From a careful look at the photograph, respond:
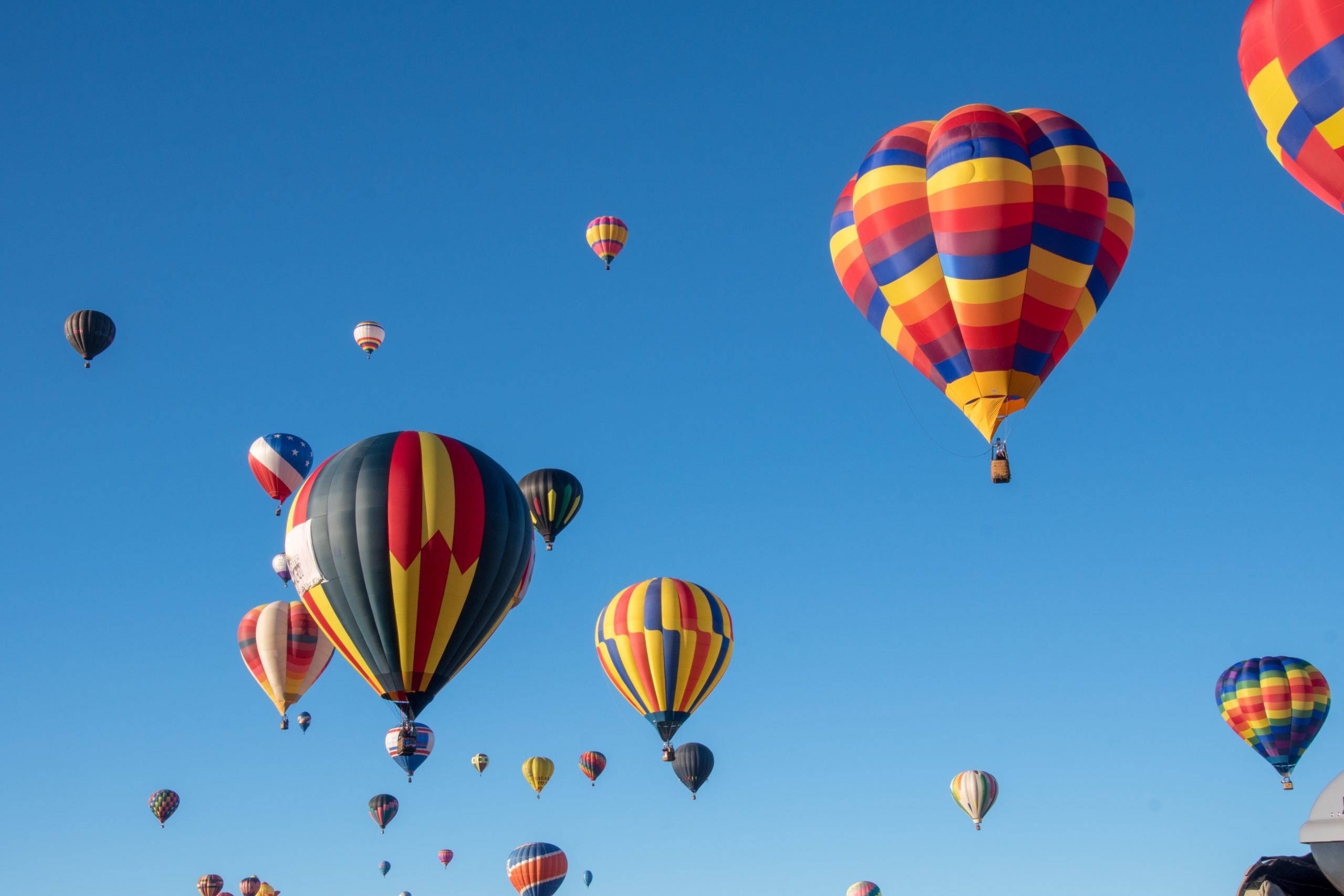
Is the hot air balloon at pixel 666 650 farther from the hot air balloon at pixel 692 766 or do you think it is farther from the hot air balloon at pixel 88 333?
the hot air balloon at pixel 88 333

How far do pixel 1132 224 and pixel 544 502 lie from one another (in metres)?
17.1

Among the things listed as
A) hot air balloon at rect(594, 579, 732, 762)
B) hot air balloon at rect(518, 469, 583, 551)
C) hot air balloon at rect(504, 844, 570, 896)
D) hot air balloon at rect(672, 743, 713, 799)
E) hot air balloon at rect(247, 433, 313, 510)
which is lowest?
hot air balloon at rect(504, 844, 570, 896)

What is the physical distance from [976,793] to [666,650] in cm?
1489

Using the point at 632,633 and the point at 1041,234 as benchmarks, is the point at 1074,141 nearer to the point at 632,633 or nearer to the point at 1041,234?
the point at 1041,234

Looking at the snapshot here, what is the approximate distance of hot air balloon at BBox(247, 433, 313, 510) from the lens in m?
34.8

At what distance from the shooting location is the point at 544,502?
33.0 meters

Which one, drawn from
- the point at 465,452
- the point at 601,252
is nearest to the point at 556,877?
the point at 601,252

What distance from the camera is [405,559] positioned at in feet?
63.5

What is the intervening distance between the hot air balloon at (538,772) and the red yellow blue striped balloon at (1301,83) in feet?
112

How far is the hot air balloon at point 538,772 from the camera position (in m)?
44.5

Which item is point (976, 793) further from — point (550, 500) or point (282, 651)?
point (282, 651)

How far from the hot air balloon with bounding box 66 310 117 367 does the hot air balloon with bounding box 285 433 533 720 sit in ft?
53.1

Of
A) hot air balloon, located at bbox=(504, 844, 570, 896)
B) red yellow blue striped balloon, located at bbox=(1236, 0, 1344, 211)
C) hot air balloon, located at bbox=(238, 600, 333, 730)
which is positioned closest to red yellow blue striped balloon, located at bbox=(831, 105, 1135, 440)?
red yellow blue striped balloon, located at bbox=(1236, 0, 1344, 211)

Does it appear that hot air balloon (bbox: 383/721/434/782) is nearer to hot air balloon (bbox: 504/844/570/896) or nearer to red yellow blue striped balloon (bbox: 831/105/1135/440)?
hot air balloon (bbox: 504/844/570/896)
